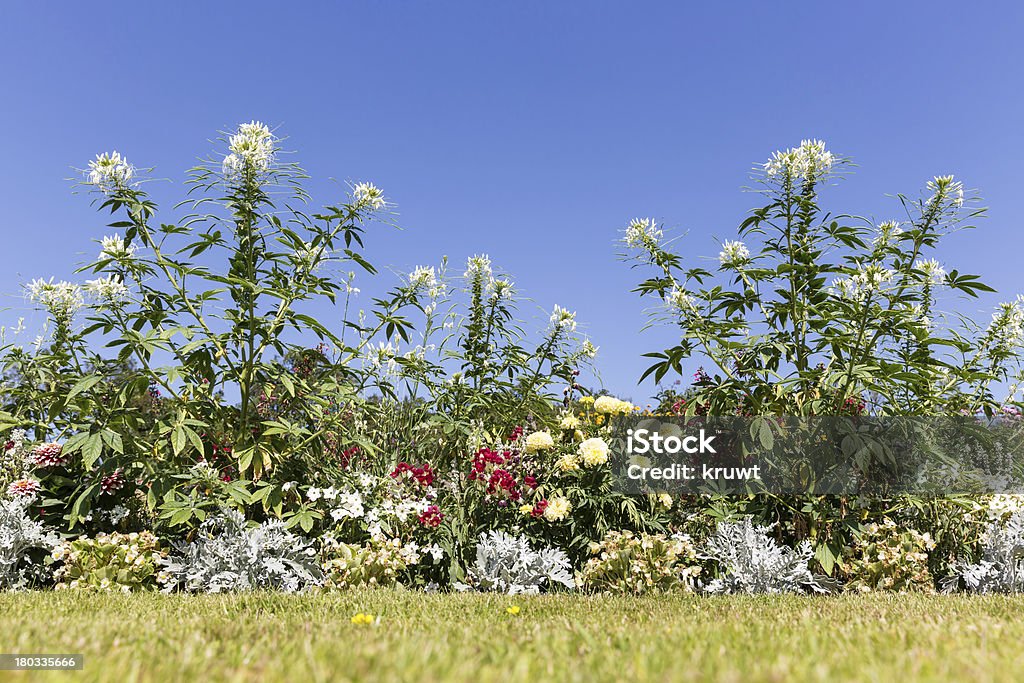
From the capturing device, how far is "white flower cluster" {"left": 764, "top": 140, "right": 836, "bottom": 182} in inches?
159

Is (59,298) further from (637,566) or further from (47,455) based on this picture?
(637,566)

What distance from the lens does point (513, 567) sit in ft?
13.0

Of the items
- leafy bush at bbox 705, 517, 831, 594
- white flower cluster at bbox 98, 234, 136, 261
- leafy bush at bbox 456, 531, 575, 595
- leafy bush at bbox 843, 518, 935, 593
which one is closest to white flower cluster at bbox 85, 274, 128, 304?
white flower cluster at bbox 98, 234, 136, 261

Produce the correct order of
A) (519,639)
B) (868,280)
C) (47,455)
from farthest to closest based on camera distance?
(47,455)
(868,280)
(519,639)

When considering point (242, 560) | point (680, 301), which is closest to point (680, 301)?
point (680, 301)

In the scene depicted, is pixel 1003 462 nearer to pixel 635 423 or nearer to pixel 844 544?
pixel 844 544

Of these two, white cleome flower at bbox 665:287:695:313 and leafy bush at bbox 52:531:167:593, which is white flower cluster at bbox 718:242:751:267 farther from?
leafy bush at bbox 52:531:167:593

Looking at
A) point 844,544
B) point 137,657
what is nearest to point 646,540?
point 844,544

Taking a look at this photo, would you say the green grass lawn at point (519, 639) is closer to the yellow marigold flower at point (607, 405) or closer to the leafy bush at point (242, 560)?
the leafy bush at point (242, 560)

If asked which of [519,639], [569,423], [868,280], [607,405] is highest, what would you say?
[868,280]

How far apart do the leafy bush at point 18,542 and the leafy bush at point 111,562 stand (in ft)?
0.63

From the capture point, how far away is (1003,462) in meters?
5.25

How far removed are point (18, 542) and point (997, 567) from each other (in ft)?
18.8

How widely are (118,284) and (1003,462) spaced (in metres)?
6.05
